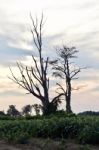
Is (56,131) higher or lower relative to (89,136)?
higher

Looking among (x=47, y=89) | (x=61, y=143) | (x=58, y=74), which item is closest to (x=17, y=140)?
(x=61, y=143)

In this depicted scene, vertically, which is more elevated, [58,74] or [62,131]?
[58,74]

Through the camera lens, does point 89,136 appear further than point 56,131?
No

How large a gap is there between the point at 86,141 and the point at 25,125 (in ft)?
8.99

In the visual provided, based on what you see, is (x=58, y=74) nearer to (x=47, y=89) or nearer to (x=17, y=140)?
(x=47, y=89)

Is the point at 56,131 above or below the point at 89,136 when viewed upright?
above

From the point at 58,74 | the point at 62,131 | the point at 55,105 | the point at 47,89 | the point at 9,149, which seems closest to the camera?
the point at 9,149

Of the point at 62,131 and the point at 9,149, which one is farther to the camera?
the point at 62,131

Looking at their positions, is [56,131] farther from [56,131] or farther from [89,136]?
[89,136]

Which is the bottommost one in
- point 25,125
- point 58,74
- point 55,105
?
point 25,125

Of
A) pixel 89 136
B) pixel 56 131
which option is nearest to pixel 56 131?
pixel 56 131

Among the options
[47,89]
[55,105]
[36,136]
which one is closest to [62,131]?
[36,136]

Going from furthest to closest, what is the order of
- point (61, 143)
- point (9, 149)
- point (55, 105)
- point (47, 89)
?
point (47, 89) → point (55, 105) → point (61, 143) → point (9, 149)

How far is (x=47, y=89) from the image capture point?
38094mm
